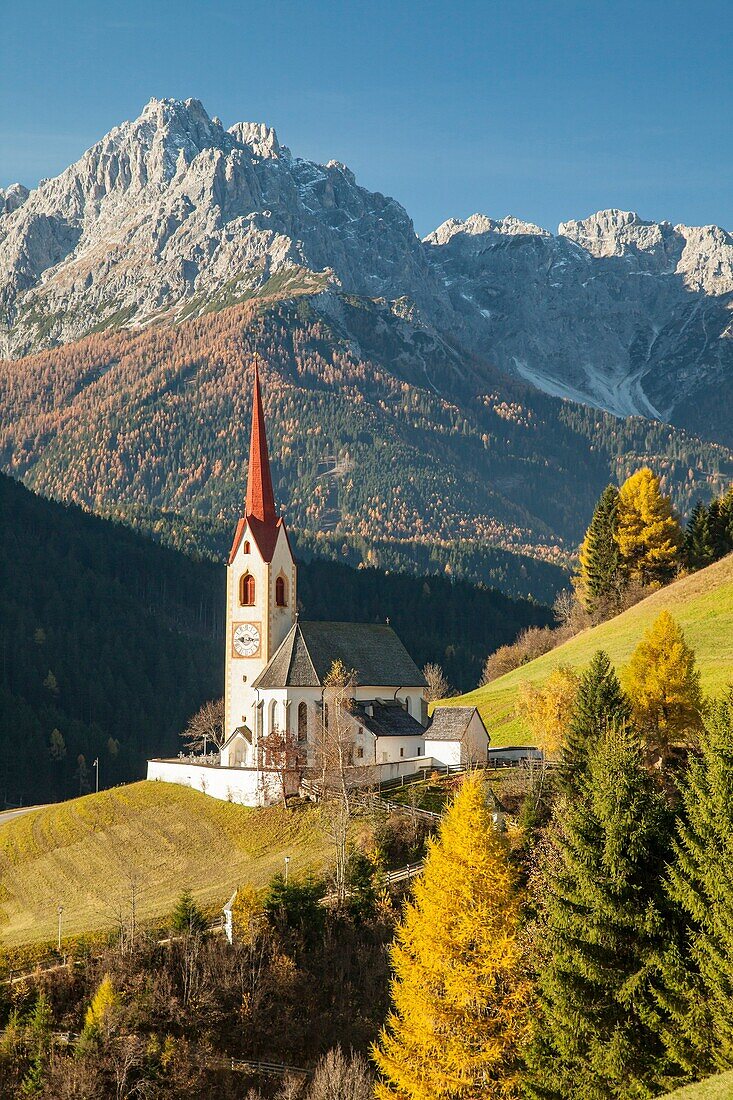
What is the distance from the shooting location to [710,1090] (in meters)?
28.4

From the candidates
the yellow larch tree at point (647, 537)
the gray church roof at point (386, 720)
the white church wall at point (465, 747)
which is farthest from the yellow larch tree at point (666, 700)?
the yellow larch tree at point (647, 537)

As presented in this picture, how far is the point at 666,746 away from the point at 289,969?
2246 cm

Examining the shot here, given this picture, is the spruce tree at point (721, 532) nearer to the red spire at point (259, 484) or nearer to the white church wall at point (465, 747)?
the white church wall at point (465, 747)

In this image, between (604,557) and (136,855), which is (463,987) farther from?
(604,557)

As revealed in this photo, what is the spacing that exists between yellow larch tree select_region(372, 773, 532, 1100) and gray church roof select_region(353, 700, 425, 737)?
43933 mm

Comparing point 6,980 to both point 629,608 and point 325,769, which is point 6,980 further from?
point 629,608

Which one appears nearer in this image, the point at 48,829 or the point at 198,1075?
the point at 198,1075

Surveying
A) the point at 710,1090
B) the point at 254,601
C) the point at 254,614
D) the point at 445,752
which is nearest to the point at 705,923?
the point at 710,1090

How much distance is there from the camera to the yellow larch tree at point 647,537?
112125 millimetres

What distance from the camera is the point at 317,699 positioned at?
278 feet

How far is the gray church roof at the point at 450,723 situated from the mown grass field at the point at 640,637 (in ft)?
22.7

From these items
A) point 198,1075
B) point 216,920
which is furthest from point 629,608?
point 198,1075

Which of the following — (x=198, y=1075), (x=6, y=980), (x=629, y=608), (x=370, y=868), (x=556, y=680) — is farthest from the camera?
(x=629, y=608)

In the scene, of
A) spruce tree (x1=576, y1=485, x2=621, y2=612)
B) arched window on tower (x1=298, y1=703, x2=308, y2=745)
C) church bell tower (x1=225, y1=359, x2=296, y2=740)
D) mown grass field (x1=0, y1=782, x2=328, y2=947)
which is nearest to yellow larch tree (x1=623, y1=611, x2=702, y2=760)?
mown grass field (x1=0, y1=782, x2=328, y2=947)
